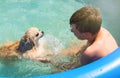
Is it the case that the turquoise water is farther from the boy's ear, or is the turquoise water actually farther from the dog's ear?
the boy's ear

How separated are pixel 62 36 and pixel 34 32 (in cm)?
91

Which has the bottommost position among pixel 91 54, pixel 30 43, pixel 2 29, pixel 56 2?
pixel 91 54

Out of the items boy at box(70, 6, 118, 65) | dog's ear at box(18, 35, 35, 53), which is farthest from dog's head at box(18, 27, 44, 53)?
boy at box(70, 6, 118, 65)

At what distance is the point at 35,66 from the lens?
4.29 meters

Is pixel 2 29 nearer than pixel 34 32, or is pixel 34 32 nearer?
pixel 34 32

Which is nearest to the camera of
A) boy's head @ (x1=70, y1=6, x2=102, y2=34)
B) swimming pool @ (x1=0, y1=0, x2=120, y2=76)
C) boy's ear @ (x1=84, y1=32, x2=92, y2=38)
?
boy's head @ (x1=70, y1=6, x2=102, y2=34)

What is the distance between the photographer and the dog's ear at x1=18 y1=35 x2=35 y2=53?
4289 mm

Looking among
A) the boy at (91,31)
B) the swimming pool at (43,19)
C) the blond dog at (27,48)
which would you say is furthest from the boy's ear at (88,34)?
the swimming pool at (43,19)

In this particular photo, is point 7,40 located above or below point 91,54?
above

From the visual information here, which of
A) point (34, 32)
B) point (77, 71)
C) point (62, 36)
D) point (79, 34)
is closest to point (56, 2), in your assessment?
point (62, 36)

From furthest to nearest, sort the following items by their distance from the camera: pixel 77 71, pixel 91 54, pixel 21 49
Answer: pixel 21 49, pixel 91 54, pixel 77 71

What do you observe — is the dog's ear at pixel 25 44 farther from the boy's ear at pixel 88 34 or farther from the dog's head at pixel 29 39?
the boy's ear at pixel 88 34

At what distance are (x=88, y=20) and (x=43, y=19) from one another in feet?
8.21

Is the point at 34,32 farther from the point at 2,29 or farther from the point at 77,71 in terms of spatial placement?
the point at 77,71
